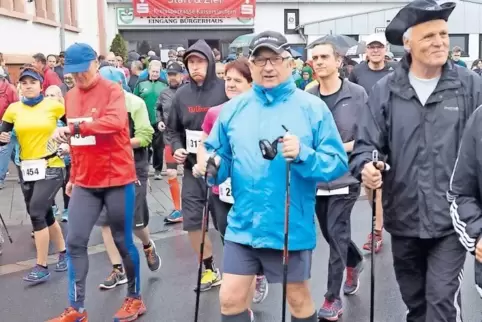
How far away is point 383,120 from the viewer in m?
3.75

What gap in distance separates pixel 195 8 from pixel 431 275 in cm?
3337

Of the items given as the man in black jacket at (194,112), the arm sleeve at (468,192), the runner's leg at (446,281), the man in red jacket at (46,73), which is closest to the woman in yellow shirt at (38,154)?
the man in black jacket at (194,112)

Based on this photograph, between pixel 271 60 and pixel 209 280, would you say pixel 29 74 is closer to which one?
pixel 209 280

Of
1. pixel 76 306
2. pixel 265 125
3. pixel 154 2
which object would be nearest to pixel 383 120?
pixel 265 125

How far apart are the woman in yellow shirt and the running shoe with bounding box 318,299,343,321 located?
2.64 metres

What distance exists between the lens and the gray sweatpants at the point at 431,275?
3.56 metres

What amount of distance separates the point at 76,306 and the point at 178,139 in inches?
63.7

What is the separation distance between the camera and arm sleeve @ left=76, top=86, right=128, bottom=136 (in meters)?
4.78

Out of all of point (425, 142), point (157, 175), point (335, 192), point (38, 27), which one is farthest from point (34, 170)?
point (38, 27)

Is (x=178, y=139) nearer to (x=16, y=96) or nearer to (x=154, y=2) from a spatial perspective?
(x=16, y=96)

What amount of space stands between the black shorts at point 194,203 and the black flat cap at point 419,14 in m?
2.45

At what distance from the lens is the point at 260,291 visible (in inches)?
221

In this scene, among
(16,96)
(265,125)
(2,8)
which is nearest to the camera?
(265,125)

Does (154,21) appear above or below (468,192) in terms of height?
above
